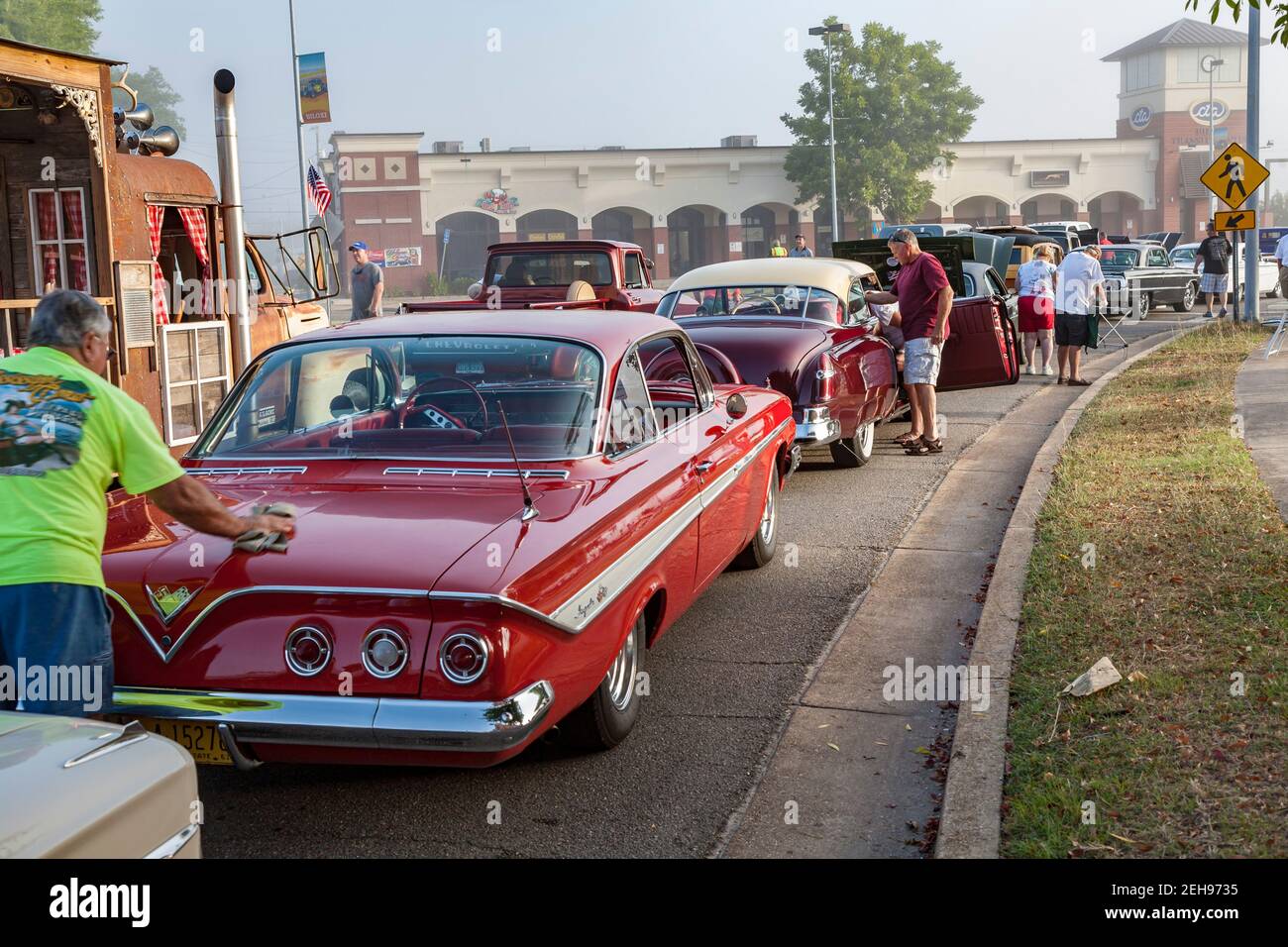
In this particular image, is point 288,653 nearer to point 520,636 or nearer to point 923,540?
point 520,636

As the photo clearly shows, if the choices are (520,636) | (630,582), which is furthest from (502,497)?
(520,636)

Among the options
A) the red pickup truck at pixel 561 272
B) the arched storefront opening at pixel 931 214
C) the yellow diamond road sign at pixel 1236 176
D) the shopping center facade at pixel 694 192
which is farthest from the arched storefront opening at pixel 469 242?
the red pickup truck at pixel 561 272

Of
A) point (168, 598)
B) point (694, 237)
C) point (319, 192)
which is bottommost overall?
point (168, 598)

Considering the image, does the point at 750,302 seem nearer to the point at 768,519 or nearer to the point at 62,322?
the point at 768,519

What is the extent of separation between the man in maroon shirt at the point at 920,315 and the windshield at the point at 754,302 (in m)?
0.55

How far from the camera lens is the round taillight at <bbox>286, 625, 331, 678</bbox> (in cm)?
403

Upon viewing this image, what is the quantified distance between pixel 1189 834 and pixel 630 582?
1954mm

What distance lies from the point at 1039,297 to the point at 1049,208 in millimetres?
57721

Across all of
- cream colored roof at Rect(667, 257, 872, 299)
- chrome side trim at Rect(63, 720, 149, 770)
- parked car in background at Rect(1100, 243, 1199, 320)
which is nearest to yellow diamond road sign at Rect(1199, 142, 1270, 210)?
parked car in background at Rect(1100, 243, 1199, 320)

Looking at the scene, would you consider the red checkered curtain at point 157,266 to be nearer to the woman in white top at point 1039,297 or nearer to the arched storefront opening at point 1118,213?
the woman in white top at point 1039,297

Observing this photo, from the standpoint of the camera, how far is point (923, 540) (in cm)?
854

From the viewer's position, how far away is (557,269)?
17203 mm

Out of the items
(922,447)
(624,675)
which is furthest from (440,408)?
(922,447)

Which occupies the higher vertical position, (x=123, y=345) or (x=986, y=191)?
(x=986, y=191)
